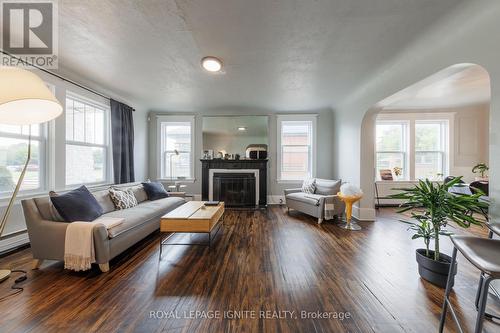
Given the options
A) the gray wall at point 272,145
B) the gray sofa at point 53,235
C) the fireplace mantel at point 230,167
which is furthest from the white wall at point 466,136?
the gray sofa at point 53,235

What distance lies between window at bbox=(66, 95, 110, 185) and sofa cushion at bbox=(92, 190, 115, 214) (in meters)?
0.81

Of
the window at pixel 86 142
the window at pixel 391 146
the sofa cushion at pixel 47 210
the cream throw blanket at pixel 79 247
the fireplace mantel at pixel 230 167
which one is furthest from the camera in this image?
the window at pixel 391 146

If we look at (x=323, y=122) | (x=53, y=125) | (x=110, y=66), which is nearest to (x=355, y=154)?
(x=323, y=122)

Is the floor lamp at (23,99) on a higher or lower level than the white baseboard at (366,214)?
higher

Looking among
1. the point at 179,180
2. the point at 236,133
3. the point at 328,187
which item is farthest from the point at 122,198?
the point at 328,187

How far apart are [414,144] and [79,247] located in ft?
22.7

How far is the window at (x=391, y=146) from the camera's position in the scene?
5.11 metres

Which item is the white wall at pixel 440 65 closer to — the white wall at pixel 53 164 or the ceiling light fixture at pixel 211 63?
the ceiling light fixture at pixel 211 63

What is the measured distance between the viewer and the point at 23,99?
1.54 metres

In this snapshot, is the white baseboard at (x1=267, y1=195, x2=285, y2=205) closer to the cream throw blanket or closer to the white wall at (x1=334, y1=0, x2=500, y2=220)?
the white wall at (x1=334, y1=0, x2=500, y2=220)

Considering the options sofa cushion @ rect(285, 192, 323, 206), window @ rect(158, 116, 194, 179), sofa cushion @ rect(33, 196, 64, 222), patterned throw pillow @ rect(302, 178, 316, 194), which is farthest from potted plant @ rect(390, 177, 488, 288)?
window @ rect(158, 116, 194, 179)

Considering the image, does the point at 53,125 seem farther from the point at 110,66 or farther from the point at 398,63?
the point at 398,63

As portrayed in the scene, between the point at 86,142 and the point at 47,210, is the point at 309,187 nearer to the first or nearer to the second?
the point at 47,210

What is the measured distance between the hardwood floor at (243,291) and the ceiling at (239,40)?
2503 mm
